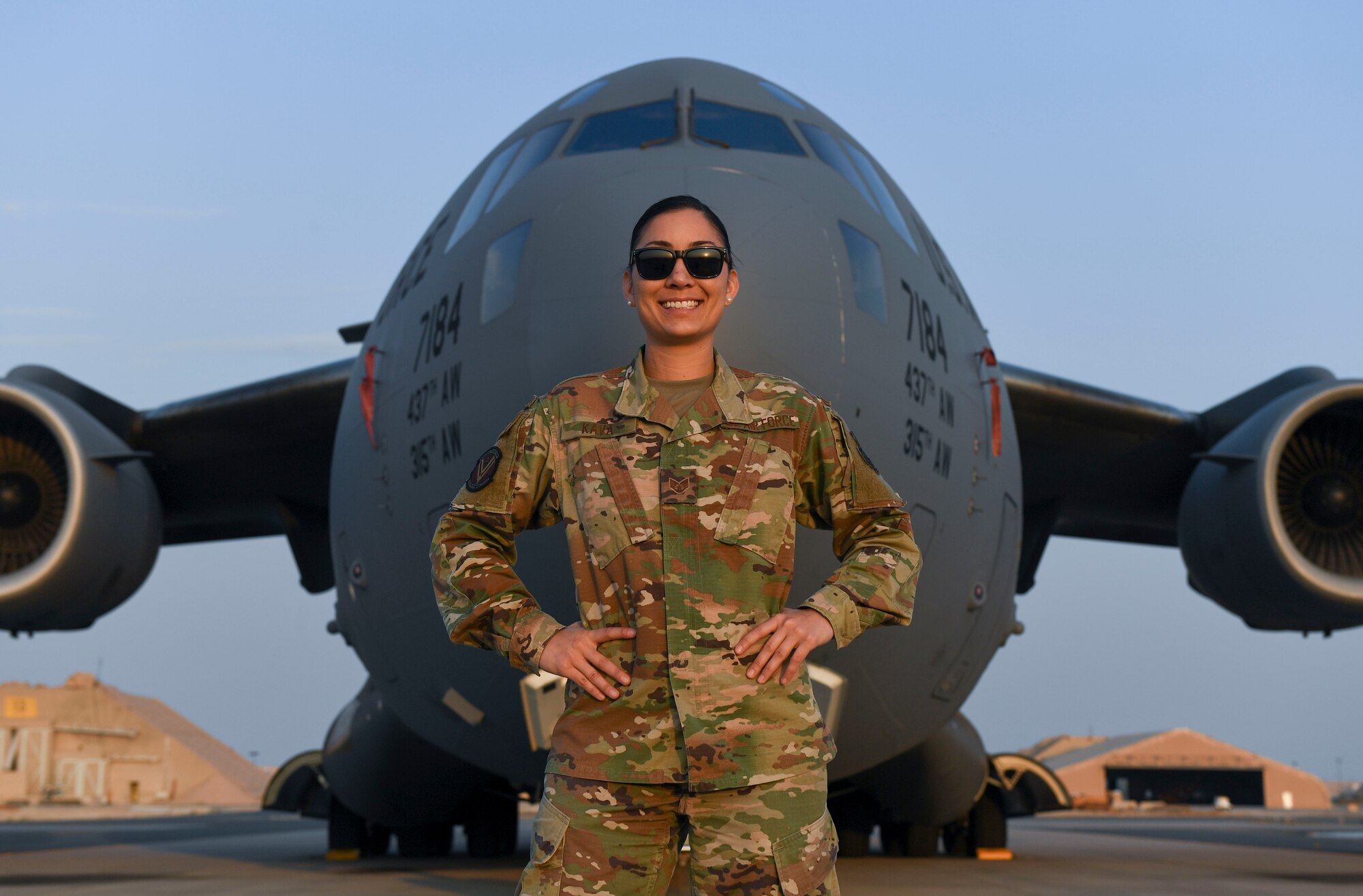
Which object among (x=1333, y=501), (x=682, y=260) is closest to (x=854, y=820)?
(x=1333, y=501)

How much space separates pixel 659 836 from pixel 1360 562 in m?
6.64

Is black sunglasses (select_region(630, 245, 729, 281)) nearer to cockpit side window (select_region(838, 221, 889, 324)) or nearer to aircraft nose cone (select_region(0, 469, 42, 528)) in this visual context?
cockpit side window (select_region(838, 221, 889, 324))

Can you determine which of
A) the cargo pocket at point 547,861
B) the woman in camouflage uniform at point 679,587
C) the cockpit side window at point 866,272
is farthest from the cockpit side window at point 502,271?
the cargo pocket at point 547,861

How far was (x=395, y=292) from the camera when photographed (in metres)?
5.88

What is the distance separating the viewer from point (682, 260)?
2469 millimetres

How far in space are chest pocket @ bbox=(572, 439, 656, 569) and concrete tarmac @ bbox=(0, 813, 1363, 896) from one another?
2.54m

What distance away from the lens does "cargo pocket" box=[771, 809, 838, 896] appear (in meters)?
2.24

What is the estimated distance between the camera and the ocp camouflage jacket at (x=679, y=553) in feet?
7.55

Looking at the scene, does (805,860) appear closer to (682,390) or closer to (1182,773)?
(682,390)

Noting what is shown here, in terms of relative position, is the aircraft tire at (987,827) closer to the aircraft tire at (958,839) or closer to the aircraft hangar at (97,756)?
the aircraft tire at (958,839)

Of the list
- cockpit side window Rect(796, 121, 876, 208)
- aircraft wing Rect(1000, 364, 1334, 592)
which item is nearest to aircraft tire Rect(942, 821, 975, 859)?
aircraft wing Rect(1000, 364, 1334, 592)

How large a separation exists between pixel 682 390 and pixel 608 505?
Result: 0.27 meters

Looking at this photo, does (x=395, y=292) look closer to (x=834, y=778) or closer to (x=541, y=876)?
(x=834, y=778)

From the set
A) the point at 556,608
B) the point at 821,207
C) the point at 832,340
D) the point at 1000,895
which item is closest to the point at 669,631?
the point at 556,608
